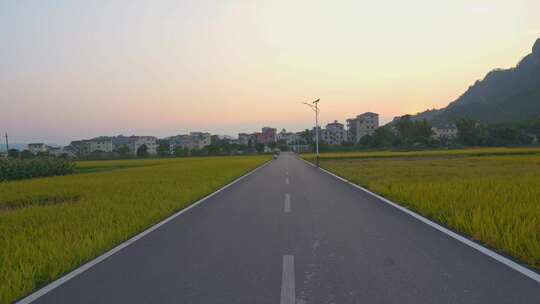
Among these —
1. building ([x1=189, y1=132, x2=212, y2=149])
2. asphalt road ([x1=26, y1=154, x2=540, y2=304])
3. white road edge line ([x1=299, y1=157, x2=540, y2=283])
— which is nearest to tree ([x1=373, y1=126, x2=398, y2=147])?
building ([x1=189, y1=132, x2=212, y2=149])

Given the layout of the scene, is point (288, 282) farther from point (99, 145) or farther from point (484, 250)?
point (99, 145)

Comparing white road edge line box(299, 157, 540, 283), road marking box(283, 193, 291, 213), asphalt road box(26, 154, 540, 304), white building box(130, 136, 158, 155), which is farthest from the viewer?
white building box(130, 136, 158, 155)

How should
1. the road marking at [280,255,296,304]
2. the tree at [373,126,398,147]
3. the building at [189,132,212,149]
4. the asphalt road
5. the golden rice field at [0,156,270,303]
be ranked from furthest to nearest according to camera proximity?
1. the building at [189,132,212,149]
2. the tree at [373,126,398,147]
3. the golden rice field at [0,156,270,303]
4. the asphalt road
5. the road marking at [280,255,296,304]

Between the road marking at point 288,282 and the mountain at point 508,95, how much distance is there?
144 metres

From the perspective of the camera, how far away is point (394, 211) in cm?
870

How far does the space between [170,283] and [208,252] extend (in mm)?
1304

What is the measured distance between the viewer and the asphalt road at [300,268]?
372cm

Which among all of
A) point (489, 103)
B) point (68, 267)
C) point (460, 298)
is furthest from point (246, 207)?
point (489, 103)

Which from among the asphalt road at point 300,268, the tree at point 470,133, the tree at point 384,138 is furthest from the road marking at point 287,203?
the tree at point 384,138

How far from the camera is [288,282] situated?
407cm

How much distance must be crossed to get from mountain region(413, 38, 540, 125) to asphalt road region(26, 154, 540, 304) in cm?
14217

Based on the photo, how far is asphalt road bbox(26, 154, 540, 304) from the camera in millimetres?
3725

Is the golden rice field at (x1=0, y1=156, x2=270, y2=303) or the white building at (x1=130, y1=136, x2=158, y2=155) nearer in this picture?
the golden rice field at (x1=0, y1=156, x2=270, y2=303)

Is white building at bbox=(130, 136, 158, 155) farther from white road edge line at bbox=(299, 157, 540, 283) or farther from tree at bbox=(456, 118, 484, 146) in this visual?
white road edge line at bbox=(299, 157, 540, 283)
